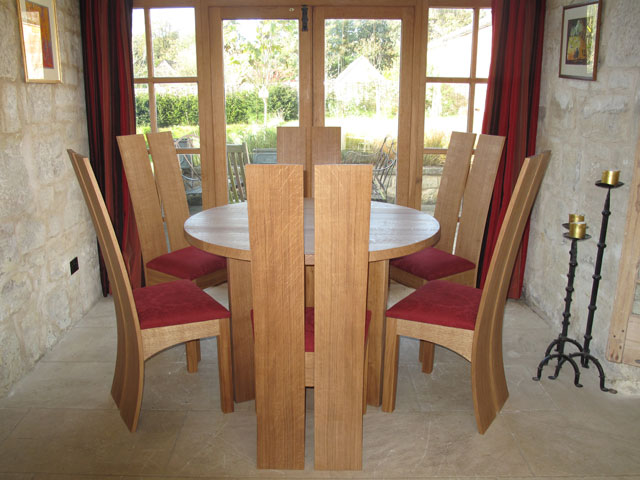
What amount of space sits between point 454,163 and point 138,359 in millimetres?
2055

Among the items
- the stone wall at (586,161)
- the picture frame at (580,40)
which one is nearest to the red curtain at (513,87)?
the stone wall at (586,161)

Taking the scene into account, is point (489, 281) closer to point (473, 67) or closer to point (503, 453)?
point (503, 453)

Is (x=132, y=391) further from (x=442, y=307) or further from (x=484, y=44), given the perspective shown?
(x=484, y=44)

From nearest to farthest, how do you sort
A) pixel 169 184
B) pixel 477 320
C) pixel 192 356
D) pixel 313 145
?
1. pixel 477 320
2. pixel 192 356
3. pixel 169 184
4. pixel 313 145

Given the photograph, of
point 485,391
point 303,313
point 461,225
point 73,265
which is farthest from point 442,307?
point 73,265

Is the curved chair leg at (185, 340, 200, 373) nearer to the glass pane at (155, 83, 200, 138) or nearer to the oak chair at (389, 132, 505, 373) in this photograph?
the oak chair at (389, 132, 505, 373)

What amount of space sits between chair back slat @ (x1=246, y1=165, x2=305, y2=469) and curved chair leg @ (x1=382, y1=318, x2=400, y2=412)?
0.57 metres

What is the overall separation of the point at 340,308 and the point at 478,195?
1.46 meters

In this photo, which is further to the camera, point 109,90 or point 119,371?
point 109,90

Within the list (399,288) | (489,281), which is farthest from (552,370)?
(399,288)

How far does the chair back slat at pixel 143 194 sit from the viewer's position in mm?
3123

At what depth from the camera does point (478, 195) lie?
3150 millimetres

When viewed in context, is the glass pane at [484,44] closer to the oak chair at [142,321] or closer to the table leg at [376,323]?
the table leg at [376,323]

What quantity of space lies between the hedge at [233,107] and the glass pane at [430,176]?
0.98 meters
